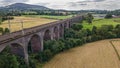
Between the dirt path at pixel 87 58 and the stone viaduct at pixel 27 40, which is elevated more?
the stone viaduct at pixel 27 40

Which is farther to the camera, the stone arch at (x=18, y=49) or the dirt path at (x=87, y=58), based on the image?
the dirt path at (x=87, y=58)

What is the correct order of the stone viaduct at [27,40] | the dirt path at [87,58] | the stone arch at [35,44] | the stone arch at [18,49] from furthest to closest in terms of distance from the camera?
the stone arch at [35,44] → the dirt path at [87,58] → the stone arch at [18,49] → the stone viaduct at [27,40]

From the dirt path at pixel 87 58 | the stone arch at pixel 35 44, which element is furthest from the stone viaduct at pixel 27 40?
the dirt path at pixel 87 58

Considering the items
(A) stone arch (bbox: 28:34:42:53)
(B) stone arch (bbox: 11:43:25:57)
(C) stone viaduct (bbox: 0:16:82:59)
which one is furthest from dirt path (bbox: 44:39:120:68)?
(B) stone arch (bbox: 11:43:25:57)

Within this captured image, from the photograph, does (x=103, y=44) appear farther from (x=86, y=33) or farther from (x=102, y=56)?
(x=102, y=56)

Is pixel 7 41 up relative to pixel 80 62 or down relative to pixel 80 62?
up

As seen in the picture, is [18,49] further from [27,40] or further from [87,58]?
[87,58]

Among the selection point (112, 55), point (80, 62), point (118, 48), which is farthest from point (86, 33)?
point (80, 62)

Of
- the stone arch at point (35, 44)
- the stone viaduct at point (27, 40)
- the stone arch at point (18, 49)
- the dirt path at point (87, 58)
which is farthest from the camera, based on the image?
the stone arch at point (35, 44)

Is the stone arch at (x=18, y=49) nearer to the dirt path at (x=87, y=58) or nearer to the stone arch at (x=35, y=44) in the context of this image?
the dirt path at (x=87, y=58)
